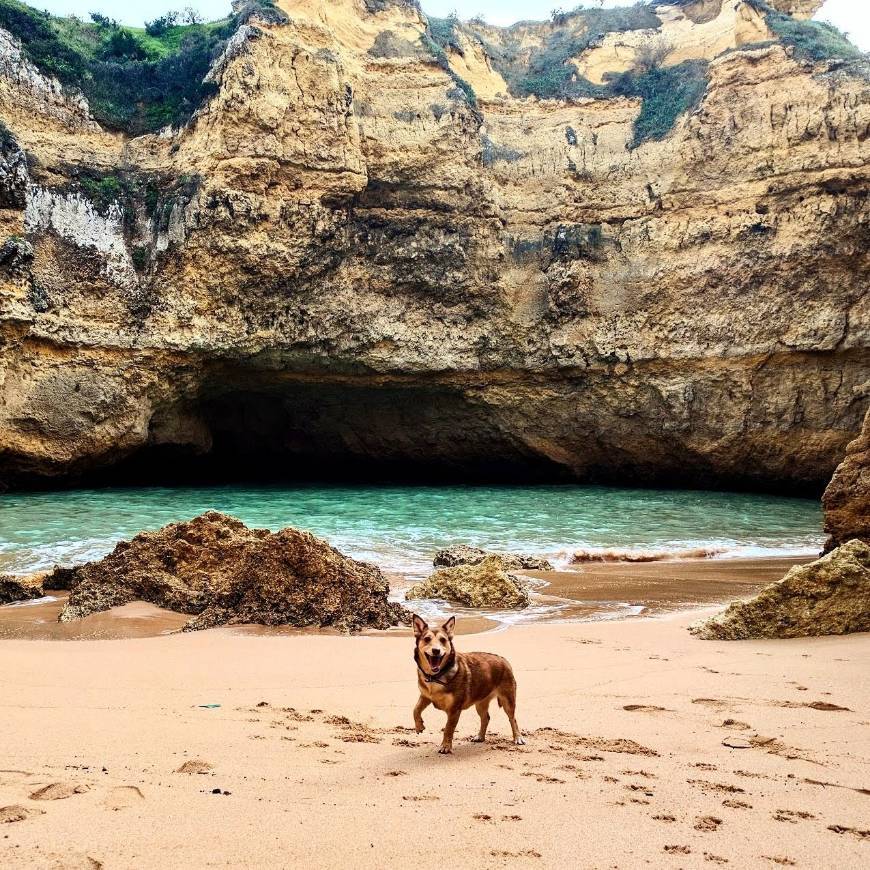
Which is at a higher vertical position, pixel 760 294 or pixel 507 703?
pixel 760 294

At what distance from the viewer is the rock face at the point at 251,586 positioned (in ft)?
17.6

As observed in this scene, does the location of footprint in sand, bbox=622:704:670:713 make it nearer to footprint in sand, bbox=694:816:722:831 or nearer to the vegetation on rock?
footprint in sand, bbox=694:816:722:831

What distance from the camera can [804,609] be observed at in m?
4.96

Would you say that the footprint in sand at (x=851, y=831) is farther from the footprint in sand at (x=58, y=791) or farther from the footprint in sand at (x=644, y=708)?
the footprint in sand at (x=58, y=791)

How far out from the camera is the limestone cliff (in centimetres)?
1730

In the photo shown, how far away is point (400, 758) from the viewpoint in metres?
2.70

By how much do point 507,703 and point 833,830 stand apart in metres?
1.15

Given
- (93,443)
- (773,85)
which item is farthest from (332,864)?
(773,85)

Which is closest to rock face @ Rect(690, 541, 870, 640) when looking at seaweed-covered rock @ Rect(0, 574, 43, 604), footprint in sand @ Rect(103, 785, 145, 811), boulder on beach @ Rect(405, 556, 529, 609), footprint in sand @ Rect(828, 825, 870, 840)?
boulder on beach @ Rect(405, 556, 529, 609)

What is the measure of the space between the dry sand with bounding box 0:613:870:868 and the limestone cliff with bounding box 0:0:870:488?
14.2m

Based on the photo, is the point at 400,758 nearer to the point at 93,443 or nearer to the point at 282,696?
the point at 282,696

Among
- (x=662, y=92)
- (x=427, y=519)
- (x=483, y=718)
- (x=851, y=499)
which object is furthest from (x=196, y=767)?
(x=662, y=92)

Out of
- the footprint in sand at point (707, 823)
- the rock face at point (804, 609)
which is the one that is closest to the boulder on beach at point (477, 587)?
the rock face at point (804, 609)

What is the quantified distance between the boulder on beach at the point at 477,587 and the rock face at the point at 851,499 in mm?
2963
